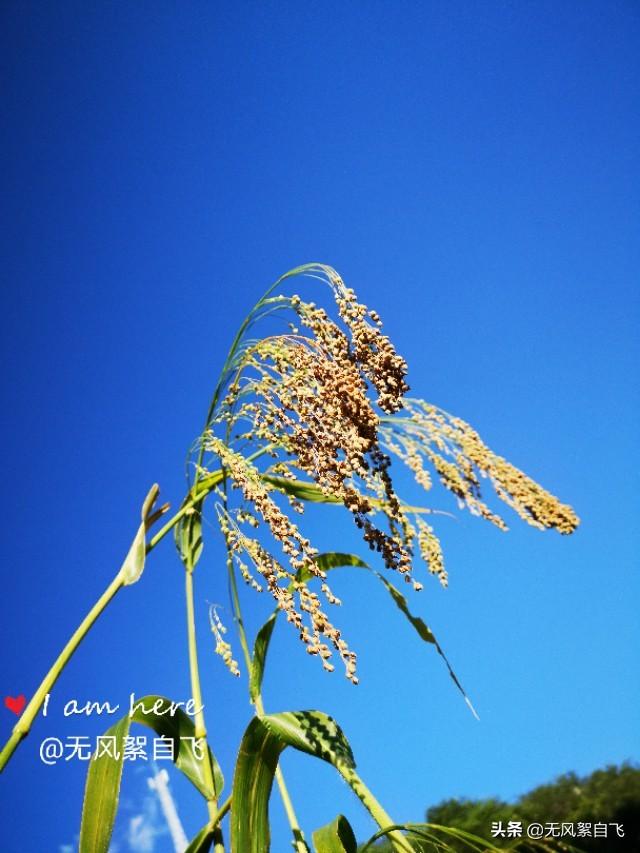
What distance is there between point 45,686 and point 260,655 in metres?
0.45

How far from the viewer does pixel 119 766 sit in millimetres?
1225

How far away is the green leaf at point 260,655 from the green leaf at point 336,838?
0.84 feet

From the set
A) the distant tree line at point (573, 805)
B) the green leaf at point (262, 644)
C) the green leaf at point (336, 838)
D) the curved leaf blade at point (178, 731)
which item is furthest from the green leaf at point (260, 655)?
the distant tree line at point (573, 805)

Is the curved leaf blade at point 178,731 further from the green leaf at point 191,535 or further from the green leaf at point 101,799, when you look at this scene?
the green leaf at point 191,535

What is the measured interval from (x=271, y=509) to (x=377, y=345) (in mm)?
316

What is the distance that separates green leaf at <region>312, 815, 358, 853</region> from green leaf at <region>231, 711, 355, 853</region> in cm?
12

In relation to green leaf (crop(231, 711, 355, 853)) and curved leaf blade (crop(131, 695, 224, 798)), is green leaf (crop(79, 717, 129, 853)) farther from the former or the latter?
green leaf (crop(231, 711, 355, 853))

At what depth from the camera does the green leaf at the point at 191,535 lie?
1552 mm

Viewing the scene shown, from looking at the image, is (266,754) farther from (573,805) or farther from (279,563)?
(573,805)

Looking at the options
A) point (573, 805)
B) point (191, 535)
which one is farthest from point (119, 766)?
point (573, 805)

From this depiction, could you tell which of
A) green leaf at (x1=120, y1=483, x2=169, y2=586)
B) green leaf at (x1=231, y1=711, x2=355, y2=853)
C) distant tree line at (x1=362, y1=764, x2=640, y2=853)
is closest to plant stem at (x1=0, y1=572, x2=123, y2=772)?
green leaf at (x1=120, y1=483, x2=169, y2=586)

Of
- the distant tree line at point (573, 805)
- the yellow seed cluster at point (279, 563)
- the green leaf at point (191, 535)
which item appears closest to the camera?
the yellow seed cluster at point (279, 563)

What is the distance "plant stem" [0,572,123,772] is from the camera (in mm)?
1015

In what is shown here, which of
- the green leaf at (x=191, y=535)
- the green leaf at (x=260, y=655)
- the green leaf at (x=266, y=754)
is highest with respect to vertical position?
the green leaf at (x=191, y=535)
